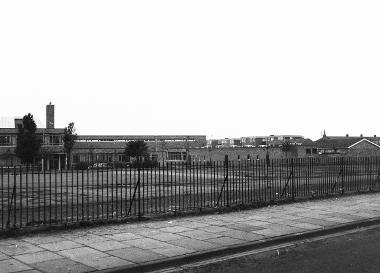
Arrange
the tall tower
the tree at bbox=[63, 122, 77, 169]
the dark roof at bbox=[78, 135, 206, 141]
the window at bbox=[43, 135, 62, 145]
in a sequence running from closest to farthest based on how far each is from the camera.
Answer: the tree at bbox=[63, 122, 77, 169]
the window at bbox=[43, 135, 62, 145]
the tall tower
the dark roof at bbox=[78, 135, 206, 141]

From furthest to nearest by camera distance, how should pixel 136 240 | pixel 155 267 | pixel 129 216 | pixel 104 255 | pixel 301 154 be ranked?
pixel 301 154
pixel 129 216
pixel 136 240
pixel 104 255
pixel 155 267

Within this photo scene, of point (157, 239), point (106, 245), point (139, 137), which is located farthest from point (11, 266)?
point (139, 137)

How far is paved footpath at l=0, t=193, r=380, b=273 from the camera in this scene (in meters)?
7.50

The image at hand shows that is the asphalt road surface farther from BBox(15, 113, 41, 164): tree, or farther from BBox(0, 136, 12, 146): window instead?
BBox(0, 136, 12, 146): window

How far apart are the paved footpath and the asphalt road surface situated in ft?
1.80

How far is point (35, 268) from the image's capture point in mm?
7008

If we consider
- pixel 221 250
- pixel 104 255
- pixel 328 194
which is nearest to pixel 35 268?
pixel 104 255

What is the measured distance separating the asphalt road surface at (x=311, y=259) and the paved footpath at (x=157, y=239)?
55 cm

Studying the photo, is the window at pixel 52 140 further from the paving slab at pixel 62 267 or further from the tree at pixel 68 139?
the paving slab at pixel 62 267

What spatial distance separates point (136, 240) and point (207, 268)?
7.67 feet

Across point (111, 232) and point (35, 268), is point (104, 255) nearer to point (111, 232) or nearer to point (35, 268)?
point (35, 268)

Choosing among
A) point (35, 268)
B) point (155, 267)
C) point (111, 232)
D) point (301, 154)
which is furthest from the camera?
point (301, 154)

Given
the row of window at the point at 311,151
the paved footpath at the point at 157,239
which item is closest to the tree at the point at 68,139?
the row of window at the point at 311,151

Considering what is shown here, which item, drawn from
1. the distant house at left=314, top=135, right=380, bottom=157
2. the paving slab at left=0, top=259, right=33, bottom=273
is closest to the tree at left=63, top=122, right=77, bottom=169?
the distant house at left=314, top=135, right=380, bottom=157
